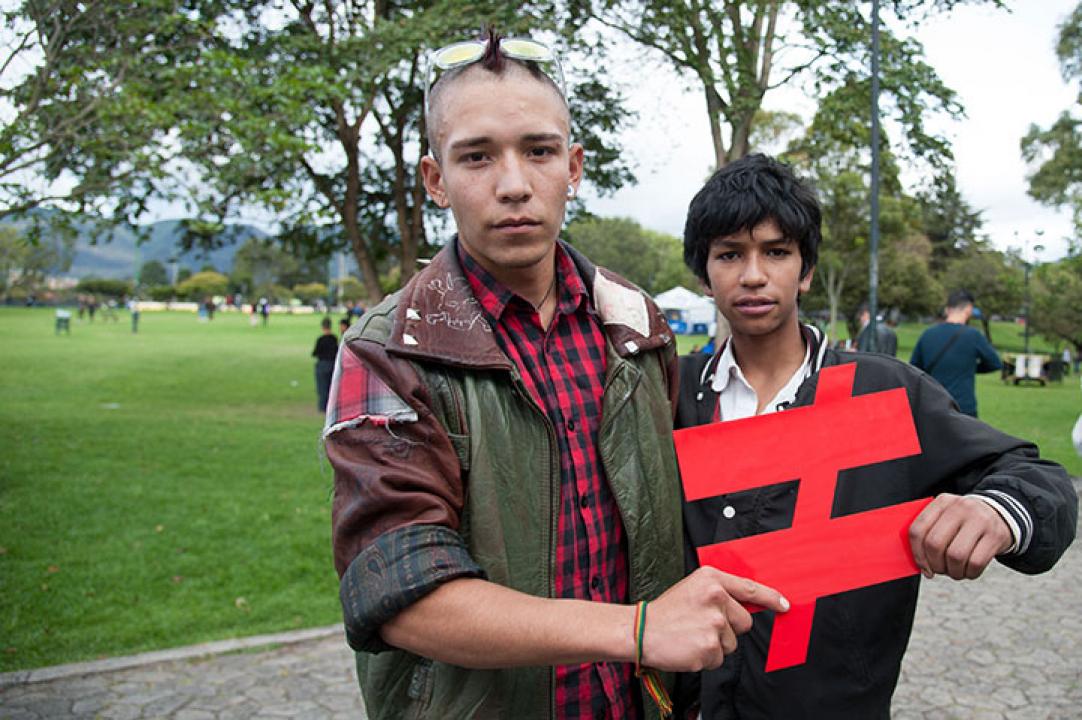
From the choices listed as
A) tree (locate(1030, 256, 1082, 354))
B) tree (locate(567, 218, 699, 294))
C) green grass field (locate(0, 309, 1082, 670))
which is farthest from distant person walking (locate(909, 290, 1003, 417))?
tree (locate(567, 218, 699, 294))

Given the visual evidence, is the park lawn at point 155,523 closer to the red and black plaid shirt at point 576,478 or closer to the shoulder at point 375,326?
the shoulder at point 375,326

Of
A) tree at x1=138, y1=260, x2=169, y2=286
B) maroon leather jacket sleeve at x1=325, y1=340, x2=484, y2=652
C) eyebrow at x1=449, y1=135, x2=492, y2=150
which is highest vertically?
tree at x1=138, y1=260, x2=169, y2=286

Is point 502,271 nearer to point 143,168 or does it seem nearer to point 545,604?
point 545,604

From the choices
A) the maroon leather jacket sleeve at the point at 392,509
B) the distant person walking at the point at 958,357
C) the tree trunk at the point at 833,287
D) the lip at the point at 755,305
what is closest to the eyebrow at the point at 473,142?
the maroon leather jacket sleeve at the point at 392,509

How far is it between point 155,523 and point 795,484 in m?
7.48

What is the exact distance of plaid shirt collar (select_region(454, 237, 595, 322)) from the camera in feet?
5.77

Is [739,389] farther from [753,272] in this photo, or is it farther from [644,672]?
[644,672]

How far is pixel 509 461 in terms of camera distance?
1.58m

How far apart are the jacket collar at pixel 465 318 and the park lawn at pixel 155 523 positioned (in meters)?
0.28

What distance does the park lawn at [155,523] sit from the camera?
5812 mm

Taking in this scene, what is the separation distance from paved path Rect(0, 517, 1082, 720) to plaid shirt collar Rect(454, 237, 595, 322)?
3695mm

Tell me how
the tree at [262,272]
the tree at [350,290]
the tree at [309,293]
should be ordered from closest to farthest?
the tree at [350,290]
the tree at [262,272]
the tree at [309,293]

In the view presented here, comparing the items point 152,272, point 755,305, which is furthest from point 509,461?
point 152,272

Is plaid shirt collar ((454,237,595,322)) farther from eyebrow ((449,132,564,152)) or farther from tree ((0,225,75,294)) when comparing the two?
tree ((0,225,75,294))
